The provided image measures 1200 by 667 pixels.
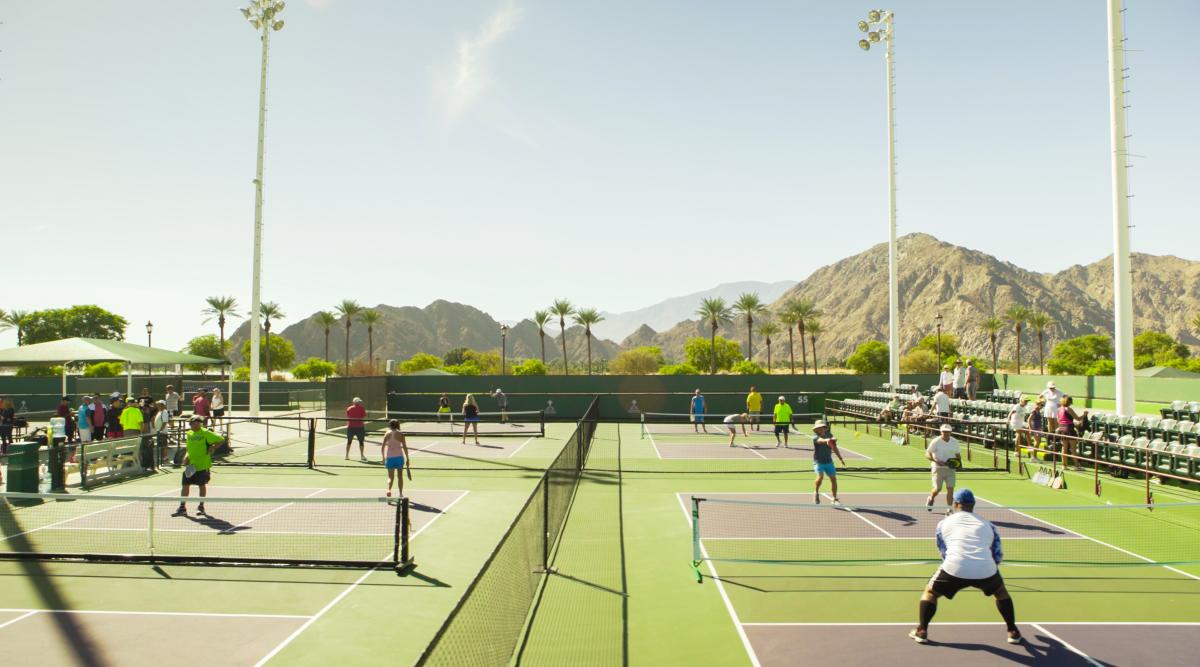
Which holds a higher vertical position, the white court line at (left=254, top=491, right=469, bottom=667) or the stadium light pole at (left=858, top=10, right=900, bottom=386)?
the stadium light pole at (left=858, top=10, right=900, bottom=386)

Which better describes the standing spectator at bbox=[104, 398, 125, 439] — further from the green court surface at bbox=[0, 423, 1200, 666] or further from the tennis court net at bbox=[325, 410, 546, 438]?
the green court surface at bbox=[0, 423, 1200, 666]

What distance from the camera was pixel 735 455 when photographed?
2438 cm

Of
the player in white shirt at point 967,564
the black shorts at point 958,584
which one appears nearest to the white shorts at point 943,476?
the player in white shirt at point 967,564

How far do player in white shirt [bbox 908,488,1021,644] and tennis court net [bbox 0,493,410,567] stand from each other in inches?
272

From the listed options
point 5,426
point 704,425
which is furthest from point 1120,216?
point 5,426

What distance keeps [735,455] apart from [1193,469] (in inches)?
466

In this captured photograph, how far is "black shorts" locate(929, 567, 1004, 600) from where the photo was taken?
7613mm

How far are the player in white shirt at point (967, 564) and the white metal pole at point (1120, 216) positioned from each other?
18358mm

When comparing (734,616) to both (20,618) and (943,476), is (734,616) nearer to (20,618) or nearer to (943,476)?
(943,476)

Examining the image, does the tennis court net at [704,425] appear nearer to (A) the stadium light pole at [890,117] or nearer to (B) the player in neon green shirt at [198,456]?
(A) the stadium light pole at [890,117]

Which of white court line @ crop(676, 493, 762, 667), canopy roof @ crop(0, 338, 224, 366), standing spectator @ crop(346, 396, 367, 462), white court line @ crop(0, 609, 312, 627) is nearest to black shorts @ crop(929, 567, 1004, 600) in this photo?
white court line @ crop(676, 493, 762, 667)

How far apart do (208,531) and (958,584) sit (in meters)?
12.0

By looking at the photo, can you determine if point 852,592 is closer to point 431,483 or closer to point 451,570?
point 451,570

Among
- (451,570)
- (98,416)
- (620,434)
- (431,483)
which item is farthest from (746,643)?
(620,434)
